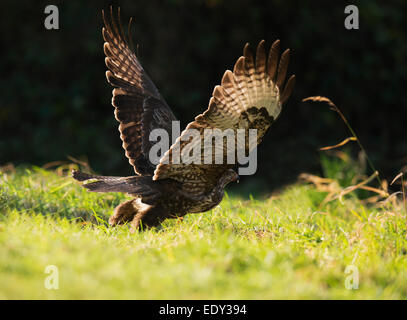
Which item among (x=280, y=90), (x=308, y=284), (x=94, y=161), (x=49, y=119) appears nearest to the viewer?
(x=308, y=284)

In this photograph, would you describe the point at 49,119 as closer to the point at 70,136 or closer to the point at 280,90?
the point at 70,136

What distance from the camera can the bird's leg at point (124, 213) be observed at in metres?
3.53

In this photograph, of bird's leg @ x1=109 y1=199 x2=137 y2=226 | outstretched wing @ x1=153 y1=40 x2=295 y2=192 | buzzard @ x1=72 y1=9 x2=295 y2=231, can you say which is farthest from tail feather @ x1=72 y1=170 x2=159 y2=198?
outstretched wing @ x1=153 y1=40 x2=295 y2=192

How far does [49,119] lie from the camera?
8.62m

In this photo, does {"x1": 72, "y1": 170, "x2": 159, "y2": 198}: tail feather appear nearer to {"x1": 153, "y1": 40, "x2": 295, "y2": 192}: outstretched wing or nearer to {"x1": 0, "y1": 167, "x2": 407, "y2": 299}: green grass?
{"x1": 0, "y1": 167, "x2": 407, "y2": 299}: green grass

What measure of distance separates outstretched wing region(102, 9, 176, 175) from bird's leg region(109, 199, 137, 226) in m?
0.33

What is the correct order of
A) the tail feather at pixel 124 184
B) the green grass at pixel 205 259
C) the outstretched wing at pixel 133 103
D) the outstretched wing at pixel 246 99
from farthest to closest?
1. the outstretched wing at pixel 133 103
2. the tail feather at pixel 124 184
3. the outstretched wing at pixel 246 99
4. the green grass at pixel 205 259

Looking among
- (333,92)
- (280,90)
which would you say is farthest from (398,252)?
(333,92)

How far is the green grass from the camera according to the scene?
6.91 ft

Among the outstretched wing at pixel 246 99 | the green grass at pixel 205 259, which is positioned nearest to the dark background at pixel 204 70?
the green grass at pixel 205 259

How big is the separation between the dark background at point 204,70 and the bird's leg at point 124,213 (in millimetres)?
4399

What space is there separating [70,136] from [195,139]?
582 centimetres

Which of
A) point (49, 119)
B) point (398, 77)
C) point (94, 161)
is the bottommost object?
point (94, 161)

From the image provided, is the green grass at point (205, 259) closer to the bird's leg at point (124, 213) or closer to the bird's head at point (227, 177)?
the bird's leg at point (124, 213)
